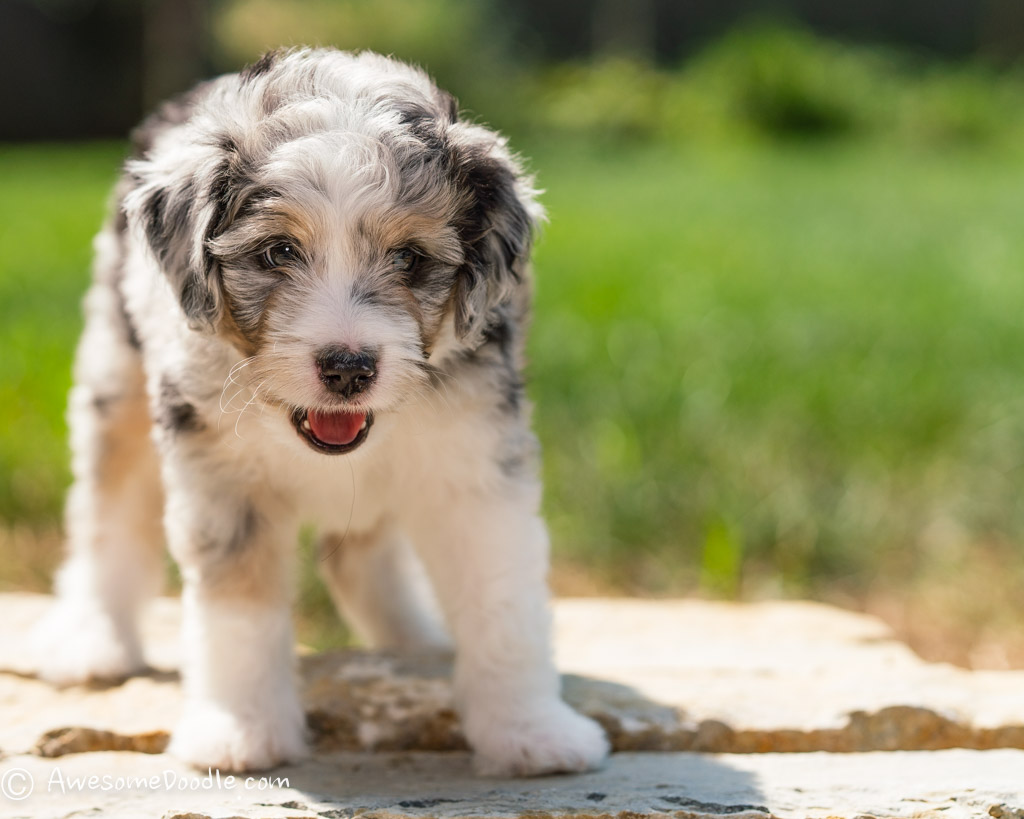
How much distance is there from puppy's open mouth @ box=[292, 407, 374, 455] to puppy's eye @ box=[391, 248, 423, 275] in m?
0.38

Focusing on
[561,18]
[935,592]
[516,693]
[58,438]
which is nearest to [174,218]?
[516,693]

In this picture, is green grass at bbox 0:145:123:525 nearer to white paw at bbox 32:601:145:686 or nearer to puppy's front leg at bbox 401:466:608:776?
white paw at bbox 32:601:145:686

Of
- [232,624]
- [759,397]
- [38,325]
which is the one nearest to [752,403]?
[759,397]

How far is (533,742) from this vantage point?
142 inches

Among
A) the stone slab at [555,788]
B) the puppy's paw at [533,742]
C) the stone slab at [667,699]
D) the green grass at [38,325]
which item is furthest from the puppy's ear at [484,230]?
the green grass at [38,325]

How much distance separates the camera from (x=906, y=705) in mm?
3936

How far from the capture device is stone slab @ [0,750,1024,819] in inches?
123

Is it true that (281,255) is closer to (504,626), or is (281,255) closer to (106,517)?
(504,626)

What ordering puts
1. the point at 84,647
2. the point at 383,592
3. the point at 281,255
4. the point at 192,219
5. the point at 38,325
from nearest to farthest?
the point at 281,255, the point at 192,219, the point at 84,647, the point at 383,592, the point at 38,325

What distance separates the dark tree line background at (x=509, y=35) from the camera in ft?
86.3

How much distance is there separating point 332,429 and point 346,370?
11.8 inches

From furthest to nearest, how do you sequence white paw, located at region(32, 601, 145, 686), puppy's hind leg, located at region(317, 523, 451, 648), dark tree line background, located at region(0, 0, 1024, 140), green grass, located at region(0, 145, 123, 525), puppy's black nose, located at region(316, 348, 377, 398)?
dark tree line background, located at region(0, 0, 1024, 140) → green grass, located at region(0, 145, 123, 525) → puppy's hind leg, located at region(317, 523, 451, 648) → white paw, located at region(32, 601, 145, 686) → puppy's black nose, located at region(316, 348, 377, 398)

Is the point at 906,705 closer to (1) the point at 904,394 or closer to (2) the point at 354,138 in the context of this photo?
(2) the point at 354,138

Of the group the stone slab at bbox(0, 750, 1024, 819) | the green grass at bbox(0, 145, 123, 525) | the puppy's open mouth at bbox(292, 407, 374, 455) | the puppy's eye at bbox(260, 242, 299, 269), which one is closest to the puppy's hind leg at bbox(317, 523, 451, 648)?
the stone slab at bbox(0, 750, 1024, 819)
